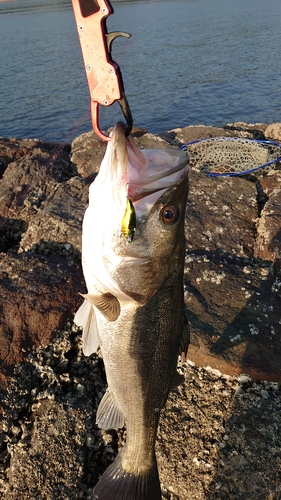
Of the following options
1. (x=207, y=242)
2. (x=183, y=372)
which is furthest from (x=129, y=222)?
(x=207, y=242)

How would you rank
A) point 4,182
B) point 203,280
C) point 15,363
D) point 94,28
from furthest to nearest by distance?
point 4,182
point 203,280
point 15,363
point 94,28

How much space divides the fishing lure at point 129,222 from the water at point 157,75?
15.1 m

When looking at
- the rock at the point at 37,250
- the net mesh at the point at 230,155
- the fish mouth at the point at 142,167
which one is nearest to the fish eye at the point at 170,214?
the fish mouth at the point at 142,167

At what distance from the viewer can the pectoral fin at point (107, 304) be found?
2.66m

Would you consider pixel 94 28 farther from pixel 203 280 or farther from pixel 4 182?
pixel 4 182

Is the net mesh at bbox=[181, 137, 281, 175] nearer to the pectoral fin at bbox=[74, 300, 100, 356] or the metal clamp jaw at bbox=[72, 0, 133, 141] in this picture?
the pectoral fin at bbox=[74, 300, 100, 356]

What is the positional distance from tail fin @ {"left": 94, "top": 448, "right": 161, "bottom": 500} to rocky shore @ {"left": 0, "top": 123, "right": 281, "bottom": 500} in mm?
337

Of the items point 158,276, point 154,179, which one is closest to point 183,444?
point 158,276

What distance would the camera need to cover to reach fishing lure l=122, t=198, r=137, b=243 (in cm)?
251

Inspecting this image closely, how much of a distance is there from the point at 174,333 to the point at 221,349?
1.12 m

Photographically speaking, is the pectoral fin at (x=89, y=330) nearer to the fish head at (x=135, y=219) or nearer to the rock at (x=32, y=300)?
the fish head at (x=135, y=219)

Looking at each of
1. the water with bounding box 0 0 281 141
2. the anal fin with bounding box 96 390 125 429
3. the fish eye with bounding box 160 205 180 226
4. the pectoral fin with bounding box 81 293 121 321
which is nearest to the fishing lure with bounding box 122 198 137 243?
the fish eye with bounding box 160 205 180 226

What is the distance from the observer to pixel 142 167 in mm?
2576

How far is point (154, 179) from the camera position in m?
2.56
